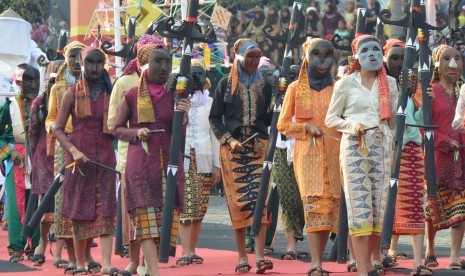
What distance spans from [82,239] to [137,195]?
57.1 inches

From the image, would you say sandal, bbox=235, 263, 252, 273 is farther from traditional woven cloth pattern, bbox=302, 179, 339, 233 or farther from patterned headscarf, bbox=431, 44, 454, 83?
patterned headscarf, bbox=431, 44, 454, 83

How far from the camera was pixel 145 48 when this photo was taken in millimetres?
12477

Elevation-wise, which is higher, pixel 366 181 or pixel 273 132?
pixel 273 132

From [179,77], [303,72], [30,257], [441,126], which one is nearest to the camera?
[179,77]

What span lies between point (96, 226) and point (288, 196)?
3060 millimetres

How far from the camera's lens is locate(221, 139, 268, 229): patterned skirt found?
13.6 m

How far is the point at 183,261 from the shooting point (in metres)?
14.4

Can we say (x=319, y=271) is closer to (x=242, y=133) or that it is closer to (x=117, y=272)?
(x=117, y=272)

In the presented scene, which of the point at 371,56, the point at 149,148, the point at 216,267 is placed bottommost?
the point at 216,267

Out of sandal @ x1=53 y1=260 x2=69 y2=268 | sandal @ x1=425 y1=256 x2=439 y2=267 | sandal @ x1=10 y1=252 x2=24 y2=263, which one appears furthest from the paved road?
sandal @ x1=10 y1=252 x2=24 y2=263

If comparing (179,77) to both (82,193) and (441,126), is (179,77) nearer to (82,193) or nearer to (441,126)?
(82,193)

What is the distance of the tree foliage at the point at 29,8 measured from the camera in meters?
28.7

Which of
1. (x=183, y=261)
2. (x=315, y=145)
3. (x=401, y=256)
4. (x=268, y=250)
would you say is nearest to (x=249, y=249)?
(x=268, y=250)

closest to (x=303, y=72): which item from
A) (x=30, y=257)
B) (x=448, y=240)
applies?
(x=30, y=257)
